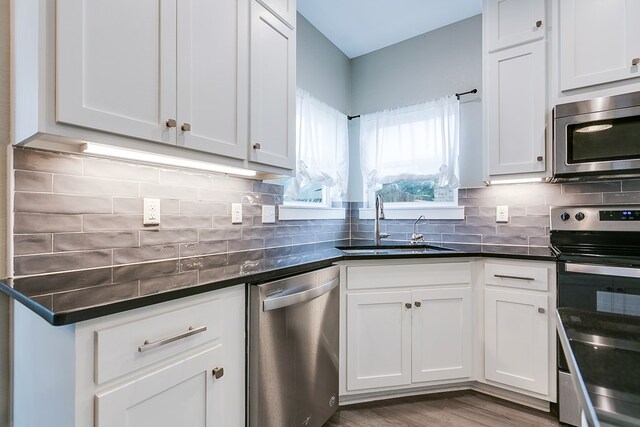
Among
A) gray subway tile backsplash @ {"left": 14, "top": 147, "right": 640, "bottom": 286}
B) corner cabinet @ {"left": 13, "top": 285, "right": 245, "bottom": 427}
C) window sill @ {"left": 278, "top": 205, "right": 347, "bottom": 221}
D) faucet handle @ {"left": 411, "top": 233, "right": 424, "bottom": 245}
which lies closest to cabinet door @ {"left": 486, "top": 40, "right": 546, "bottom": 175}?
gray subway tile backsplash @ {"left": 14, "top": 147, "right": 640, "bottom": 286}

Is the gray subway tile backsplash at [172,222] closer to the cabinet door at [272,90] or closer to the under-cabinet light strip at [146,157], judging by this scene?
the under-cabinet light strip at [146,157]

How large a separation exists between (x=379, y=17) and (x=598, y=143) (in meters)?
1.78

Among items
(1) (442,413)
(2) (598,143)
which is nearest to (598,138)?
(2) (598,143)

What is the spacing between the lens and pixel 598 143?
1902 millimetres

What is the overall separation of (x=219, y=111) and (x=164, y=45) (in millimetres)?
329

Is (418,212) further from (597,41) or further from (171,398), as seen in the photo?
(171,398)

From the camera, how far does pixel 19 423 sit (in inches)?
43.6

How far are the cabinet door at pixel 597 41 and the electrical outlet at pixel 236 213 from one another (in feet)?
6.92

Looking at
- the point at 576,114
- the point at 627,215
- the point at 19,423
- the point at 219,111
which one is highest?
the point at 576,114

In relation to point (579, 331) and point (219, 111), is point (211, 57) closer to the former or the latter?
point (219, 111)

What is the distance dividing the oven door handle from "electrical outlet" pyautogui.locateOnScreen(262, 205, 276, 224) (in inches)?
69.3

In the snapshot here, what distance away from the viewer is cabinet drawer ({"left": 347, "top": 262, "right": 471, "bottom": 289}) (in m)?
1.98

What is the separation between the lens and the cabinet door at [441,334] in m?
2.06

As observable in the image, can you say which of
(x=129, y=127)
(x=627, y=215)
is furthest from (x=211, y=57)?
(x=627, y=215)
